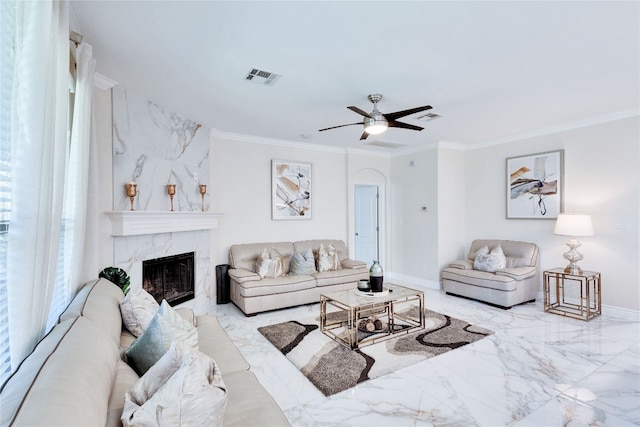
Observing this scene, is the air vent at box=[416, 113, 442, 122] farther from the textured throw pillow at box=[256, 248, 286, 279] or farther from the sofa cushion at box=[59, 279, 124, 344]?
the sofa cushion at box=[59, 279, 124, 344]

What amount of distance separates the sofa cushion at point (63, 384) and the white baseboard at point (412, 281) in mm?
5167

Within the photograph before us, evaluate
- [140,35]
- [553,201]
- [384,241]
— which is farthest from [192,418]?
[384,241]

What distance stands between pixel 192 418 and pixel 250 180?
14.2 ft

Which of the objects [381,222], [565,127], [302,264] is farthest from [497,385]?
[381,222]

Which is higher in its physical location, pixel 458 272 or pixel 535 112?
pixel 535 112

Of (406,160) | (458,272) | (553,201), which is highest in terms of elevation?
(406,160)

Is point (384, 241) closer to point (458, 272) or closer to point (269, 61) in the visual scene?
point (458, 272)

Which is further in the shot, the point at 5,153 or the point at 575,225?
the point at 575,225

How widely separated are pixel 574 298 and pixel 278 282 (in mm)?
4117

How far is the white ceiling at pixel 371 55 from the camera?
2.00m

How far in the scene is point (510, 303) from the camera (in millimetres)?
4383

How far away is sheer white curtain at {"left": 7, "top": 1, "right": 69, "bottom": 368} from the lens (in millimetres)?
1256

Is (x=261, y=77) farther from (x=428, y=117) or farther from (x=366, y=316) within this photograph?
(x=366, y=316)

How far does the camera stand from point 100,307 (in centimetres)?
184
